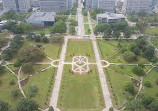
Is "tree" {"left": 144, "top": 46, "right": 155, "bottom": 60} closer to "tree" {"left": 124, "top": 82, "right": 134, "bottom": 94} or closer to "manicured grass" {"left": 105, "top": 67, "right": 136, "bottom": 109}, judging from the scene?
"manicured grass" {"left": 105, "top": 67, "right": 136, "bottom": 109}

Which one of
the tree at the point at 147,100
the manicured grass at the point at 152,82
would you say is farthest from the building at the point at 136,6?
the tree at the point at 147,100

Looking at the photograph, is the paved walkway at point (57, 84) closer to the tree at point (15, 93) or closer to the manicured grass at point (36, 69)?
the manicured grass at point (36, 69)

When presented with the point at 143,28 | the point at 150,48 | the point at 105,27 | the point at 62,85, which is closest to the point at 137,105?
the point at 62,85

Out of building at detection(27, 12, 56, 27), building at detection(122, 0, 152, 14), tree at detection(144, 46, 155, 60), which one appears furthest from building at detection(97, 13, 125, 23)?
tree at detection(144, 46, 155, 60)

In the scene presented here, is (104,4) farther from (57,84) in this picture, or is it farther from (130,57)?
(57,84)

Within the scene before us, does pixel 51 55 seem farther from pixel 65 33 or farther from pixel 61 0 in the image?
pixel 61 0
